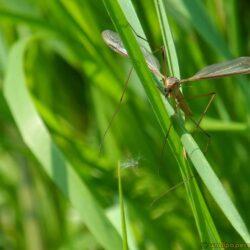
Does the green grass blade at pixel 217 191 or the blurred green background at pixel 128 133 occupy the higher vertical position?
the blurred green background at pixel 128 133

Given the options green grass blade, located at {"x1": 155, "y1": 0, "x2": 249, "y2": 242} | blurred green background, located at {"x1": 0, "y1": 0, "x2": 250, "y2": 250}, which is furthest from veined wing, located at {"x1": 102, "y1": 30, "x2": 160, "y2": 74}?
blurred green background, located at {"x1": 0, "y1": 0, "x2": 250, "y2": 250}

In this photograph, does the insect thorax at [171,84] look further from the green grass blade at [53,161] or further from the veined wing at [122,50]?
the green grass blade at [53,161]

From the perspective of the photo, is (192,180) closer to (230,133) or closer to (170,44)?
(170,44)

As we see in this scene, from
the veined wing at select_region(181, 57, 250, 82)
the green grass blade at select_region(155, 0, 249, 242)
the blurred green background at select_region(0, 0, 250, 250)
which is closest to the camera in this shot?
the green grass blade at select_region(155, 0, 249, 242)

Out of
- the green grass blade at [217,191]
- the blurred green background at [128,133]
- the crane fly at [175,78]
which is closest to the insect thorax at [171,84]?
the crane fly at [175,78]

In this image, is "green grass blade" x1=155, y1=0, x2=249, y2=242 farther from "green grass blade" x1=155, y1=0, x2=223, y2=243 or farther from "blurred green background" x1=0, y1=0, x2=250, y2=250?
"blurred green background" x1=0, y1=0, x2=250, y2=250

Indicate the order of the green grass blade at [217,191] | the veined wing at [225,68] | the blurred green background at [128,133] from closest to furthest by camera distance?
the green grass blade at [217,191]
the veined wing at [225,68]
the blurred green background at [128,133]
